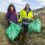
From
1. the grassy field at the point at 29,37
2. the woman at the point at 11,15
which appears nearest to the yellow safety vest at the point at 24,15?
the woman at the point at 11,15

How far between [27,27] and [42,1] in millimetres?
581

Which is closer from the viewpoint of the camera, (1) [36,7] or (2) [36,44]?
(2) [36,44]

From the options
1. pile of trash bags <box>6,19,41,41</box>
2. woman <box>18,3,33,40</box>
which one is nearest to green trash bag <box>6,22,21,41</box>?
pile of trash bags <box>6,19,41,41</box>

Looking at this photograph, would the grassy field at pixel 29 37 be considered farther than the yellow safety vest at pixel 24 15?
No

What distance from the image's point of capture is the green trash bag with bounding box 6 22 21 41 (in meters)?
2.96

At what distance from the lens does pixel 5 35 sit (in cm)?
297

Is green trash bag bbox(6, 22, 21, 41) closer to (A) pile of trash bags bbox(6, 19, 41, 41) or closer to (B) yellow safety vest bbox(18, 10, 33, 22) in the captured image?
(A) pile of trash bags bbox(6, 19, 41, 41)

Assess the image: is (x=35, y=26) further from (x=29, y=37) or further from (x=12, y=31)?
(x=12, y=31)

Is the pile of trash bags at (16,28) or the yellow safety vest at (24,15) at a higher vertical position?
the yellow safety vest at (24,15)

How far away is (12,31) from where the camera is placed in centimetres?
298

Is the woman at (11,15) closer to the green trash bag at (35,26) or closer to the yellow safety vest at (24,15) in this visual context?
the yellow safety vest at (24,15)

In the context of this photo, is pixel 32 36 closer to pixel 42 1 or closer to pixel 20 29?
pixel 20 29

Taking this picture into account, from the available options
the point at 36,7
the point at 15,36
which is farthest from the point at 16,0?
the point at 15,36

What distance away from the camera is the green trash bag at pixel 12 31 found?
2.96 m
